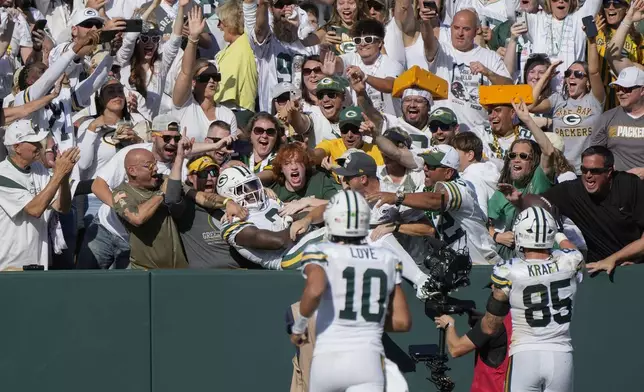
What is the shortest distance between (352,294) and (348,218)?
0.51 meters

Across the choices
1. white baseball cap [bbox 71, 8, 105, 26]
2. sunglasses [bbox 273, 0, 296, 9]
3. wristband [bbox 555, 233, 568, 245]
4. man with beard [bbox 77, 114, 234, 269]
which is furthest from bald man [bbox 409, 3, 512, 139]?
man with beard [bbox 77, 114, 234, 269]

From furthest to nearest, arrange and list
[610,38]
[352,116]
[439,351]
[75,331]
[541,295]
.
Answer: [610,38] < [352,116] < [75,331] < [439,351] < [541,295]

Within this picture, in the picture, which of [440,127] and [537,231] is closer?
[537,231]

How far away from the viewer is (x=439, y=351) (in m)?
9.77

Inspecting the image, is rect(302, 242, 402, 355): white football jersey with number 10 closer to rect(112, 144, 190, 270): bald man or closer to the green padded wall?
the green padded wall

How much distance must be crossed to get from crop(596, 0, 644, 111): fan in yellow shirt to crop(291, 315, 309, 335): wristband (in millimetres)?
6908

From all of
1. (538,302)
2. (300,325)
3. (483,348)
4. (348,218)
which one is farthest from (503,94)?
(300,325)

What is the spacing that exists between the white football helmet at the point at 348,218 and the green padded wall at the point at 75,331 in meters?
2.53

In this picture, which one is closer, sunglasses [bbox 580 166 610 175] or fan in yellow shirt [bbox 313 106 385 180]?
sunglasses [bbox 580 166 610 175]

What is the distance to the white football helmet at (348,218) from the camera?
8359 mm

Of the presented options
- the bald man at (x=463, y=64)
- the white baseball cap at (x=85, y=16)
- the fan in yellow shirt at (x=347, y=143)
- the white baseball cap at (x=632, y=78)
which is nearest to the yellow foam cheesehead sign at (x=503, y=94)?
the bald man at (x=463, y=64)

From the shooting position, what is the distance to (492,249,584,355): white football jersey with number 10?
9227 mm

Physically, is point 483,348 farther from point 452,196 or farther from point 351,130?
point 351,130

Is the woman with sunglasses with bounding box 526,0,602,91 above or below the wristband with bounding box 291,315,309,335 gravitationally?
→ above
